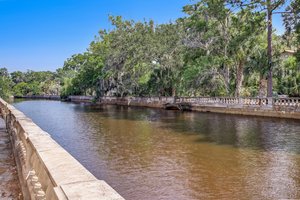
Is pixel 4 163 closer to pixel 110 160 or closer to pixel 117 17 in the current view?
pixel 110 160

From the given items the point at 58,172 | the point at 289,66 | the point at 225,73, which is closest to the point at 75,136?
the point at 58,172

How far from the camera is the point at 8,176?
766 centimetres

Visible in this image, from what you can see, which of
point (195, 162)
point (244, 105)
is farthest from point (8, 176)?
point (244, 105)

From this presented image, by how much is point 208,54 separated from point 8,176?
23.9 m

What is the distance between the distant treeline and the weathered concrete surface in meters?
18.5

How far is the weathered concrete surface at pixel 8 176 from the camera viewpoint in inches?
250

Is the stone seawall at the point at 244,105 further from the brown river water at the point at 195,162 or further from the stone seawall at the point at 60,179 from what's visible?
the stone seawall at the point at 60,179

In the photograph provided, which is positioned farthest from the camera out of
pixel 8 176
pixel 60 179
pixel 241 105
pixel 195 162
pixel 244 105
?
pixel 241 105

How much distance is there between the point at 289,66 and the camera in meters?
28.7

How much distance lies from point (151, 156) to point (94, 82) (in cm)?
4598

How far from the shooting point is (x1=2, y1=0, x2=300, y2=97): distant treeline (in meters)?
24.4

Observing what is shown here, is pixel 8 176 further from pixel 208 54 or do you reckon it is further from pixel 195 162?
pixel 208 54

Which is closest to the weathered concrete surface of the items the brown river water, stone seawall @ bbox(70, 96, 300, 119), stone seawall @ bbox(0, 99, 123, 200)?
stone seawall @ bbox(0, 99, 123, 200)

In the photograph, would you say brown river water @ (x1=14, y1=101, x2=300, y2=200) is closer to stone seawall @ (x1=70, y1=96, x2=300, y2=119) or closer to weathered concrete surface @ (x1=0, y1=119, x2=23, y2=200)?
weathered concrete surface @ (x1=0, y1=119, x2=23, y2=200)
